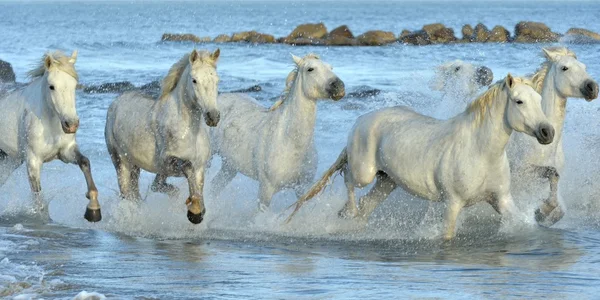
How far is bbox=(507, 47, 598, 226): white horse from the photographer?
9195mm

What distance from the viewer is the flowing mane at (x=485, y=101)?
812cm

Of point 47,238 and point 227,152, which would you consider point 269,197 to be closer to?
point 227,152

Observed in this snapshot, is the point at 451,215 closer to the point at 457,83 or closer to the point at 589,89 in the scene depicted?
the point at 589,89

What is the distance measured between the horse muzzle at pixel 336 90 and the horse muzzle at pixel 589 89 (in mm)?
1929

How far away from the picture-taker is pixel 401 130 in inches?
345

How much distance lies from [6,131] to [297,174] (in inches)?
101

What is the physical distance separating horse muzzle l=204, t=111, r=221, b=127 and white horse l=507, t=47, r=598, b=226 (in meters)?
2.68

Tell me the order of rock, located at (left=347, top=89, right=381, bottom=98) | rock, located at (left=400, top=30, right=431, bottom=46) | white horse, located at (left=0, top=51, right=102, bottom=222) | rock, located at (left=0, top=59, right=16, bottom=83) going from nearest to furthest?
1. white horse, located at (left=0, top=51, right=102, bottom=222)
2. rock, located at (left=0, top=59, right=16, bottom=83)
3. rock, located at (left=347, top=89, right=381, bottom=98)
4. rock, located at (left=400, top=30, right=431, bottom=46)

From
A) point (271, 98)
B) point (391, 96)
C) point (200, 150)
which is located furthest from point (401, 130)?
point (271, 98)

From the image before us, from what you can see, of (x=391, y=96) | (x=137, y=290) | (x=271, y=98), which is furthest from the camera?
(x=271, y=98)

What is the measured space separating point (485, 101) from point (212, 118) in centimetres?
199

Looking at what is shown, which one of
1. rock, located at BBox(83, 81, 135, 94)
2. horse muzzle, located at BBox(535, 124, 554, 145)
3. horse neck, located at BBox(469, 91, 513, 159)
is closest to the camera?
horse muzzle, located at BBox(535, 124, 554, 145)

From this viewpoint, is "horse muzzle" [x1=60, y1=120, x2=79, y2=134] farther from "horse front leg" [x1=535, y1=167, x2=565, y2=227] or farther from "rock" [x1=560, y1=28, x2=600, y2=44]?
"rock" [x1=560, y1=28, x2=600, y2=44]

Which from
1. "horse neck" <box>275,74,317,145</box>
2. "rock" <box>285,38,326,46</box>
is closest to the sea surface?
"horse neck" <box>275,74,317,145</box>
